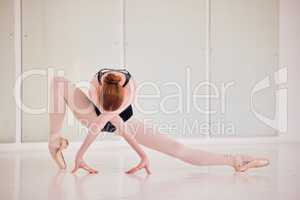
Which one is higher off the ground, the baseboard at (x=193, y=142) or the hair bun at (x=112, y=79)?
the hair bun at (x=112, y=79)

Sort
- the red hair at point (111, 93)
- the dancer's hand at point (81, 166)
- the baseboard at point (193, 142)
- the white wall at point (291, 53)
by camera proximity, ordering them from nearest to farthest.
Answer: the red hair at point (111, 93) → the dancer's hand at point (81, 166) → the baseboard at point (193, 142) → the white wall at point (291, 53)

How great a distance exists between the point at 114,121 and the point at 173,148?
0.47 meters

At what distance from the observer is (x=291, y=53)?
5.80m

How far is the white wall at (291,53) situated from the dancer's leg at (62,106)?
138 inches

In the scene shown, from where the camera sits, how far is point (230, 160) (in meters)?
3.12

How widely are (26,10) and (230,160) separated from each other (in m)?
3.14

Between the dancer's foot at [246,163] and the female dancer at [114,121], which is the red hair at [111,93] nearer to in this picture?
the female dancer at [114,121]

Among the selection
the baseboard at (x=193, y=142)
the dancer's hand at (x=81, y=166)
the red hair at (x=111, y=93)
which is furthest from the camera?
the baseboard at (x=193, y=142)

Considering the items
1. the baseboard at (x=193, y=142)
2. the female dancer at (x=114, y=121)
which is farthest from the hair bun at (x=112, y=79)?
the baseboard at (x=193, y=142)

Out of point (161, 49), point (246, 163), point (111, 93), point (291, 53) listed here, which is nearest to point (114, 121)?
point (111, 93)

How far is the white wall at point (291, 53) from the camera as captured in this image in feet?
19.0

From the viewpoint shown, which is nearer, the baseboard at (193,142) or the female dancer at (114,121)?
the female dancer at (114,121)

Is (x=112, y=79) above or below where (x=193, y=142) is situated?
above

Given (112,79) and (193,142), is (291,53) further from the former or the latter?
(112,79)
